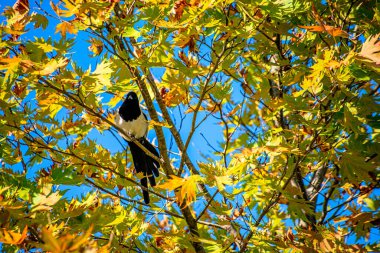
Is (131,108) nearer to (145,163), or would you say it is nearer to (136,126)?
(136,126)

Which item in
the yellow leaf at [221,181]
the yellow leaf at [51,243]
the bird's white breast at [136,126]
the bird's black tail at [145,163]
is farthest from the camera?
the bird's white breast at [136,126]

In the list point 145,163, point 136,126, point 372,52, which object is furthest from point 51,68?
point 136,126

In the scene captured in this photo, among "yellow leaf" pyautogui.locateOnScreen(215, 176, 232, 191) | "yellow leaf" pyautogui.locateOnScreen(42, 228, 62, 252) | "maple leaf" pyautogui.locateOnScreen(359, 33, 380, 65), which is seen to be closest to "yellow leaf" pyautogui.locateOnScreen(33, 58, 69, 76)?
"yellow leaf" pyautogui.locateOnScreen(215, 176, 232, 191)

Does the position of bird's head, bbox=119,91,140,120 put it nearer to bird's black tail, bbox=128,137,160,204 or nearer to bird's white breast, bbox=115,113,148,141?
bird's white breast, bbox=115,113,148,141

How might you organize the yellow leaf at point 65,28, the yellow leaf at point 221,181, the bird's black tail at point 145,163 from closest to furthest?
1. the yellow leaf at point 221,181
2. the yellow leaf at point 65,28
3. the bird's black tail at point 145,163

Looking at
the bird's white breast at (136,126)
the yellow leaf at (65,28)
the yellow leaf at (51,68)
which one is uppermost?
the bird's white breast at (136,126)

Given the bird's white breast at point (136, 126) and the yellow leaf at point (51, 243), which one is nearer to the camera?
the yellow leaf at point (51, 243)

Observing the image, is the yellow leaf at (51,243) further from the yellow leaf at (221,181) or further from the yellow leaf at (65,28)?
the yellow leaf at (65,28)

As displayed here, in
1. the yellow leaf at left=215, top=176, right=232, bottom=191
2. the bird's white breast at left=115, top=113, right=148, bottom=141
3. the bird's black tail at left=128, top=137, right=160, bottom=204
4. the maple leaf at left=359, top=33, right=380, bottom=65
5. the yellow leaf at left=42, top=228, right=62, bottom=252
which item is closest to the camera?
the yellow leaf at left=42, top=228, right=62, bottom=252

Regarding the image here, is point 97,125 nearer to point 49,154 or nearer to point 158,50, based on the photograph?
point 49,154

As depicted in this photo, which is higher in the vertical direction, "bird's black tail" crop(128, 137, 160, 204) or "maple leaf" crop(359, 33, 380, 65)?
"bird's black tail" crop(128, 137, 160, 204)

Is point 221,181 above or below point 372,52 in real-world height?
below

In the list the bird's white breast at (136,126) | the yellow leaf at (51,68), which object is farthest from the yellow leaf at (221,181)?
the bird's white breast at (136,126)

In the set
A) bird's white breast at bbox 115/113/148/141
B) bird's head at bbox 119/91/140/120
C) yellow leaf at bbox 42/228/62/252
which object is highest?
bird's head at bbox 119/91/140/120
